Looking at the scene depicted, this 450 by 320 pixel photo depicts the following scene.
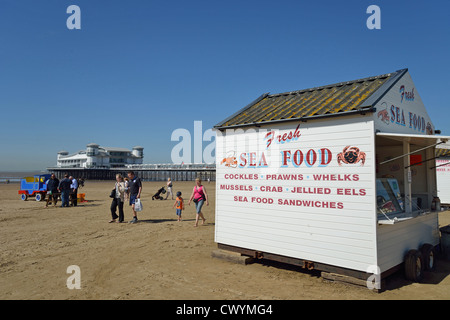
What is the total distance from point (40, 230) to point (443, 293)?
11.7 meters

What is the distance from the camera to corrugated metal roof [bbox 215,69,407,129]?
572 cm

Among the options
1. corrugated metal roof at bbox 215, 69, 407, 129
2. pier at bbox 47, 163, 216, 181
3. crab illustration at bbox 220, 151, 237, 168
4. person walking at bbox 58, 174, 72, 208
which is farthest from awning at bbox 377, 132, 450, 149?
pier at bbox 47, 163, 216, 181

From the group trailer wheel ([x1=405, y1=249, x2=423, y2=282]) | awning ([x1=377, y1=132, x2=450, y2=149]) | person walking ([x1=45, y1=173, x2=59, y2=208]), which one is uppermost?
awning ([x1=377, y1=132, x2=450, y2=149])

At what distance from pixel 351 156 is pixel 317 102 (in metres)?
1.80

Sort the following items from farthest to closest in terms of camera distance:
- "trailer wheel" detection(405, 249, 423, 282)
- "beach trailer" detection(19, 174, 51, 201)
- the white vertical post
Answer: "beach trailer" detection(19, 174, 51, 201)
the white vertical post
"trailer wheel" detection(405, 249, 423, 282)

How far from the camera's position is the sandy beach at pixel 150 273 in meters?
5.02

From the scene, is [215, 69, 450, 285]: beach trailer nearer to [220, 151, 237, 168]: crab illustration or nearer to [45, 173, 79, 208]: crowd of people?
[220, 151, 237, 168]: crab illustration

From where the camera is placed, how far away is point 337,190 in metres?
5.48

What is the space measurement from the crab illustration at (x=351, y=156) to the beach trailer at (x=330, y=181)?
0.02 m

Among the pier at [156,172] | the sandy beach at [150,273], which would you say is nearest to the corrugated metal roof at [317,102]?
the sandy beach at [150,273]

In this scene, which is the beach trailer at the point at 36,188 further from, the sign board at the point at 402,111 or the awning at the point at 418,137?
the awning at the point at 418,137

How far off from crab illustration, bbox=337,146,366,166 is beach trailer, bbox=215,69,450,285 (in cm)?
2
